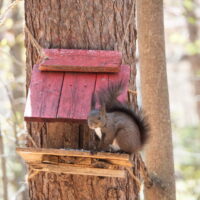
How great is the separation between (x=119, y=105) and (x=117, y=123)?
0.13m

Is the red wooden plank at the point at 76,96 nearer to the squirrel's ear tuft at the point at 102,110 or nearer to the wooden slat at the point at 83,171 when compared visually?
the squirrel's ear tuft at the point at 102,110

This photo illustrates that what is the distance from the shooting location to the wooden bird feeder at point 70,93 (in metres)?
2.95

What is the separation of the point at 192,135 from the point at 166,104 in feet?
19.5

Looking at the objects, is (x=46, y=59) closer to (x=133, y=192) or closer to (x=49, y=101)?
(x=49, y=101)

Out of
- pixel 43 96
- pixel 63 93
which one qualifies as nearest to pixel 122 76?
pixel 63 93

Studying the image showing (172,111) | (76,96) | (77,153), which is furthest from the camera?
(172,111)

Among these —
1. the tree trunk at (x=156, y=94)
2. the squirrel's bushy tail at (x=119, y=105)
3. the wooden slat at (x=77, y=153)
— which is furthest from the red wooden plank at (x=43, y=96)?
the tree trunk at (x=156, y=94)

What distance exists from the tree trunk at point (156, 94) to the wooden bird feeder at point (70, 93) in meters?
0.91

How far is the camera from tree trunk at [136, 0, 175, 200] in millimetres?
4020

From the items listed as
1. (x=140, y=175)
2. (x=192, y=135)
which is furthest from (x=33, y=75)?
(x=192, y=135)

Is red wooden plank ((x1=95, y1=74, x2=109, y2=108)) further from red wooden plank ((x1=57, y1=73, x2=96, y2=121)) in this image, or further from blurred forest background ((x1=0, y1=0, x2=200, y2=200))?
blurred forest background ((x1=0, y1=0, x2=200, y2=200))

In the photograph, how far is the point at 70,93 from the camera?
3.06m

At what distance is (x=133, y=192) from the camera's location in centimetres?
346

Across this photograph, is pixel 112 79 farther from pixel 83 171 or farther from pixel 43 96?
pixel 83 171
